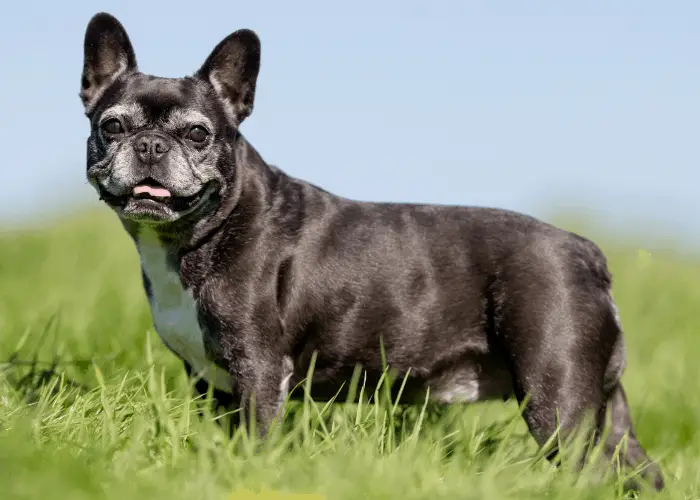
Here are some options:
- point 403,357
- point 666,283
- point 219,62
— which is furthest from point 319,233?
point 666,283

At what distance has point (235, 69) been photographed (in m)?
6.16

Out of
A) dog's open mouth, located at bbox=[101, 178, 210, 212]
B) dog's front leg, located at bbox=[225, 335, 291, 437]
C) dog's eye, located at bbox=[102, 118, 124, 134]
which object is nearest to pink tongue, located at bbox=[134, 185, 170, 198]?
dog's open mouth, located at bbox=[101, 178, 210, 212]

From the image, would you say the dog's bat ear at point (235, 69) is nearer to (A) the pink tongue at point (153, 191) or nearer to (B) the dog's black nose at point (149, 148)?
(B) the dog's black nose at point (149, 148)

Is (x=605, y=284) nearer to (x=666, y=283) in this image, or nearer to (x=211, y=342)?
(x=211, y=342)

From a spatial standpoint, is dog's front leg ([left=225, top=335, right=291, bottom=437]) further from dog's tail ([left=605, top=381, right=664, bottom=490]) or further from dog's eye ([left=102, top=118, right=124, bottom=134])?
dog's tail ([left=605, top=381, right=664, bottom=490])

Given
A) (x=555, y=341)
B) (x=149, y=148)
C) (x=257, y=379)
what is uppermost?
(x=149, y=148)

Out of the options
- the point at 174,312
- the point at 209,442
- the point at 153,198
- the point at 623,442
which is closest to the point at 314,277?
the point at 174,312

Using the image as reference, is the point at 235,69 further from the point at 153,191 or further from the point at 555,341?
the point at 555,341

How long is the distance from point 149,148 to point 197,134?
33 centimetres

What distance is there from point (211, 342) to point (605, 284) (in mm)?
2448

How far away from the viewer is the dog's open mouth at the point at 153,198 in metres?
5.54

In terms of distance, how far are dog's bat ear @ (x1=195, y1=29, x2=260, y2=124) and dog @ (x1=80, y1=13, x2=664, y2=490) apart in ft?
0.05

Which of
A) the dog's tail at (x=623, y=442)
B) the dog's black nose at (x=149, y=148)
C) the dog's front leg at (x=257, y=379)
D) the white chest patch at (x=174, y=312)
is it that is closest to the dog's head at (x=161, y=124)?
the dog's black nose at (x=149, y=148)

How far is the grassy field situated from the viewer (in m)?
3.94
